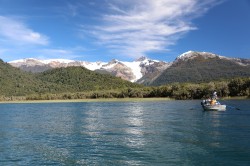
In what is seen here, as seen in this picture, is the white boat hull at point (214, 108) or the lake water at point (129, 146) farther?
the white boat hull at point (214, 108)

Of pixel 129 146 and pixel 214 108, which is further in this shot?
pixel 214 108

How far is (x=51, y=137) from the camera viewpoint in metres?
53.2

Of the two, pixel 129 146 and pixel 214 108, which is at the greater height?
pixel 214 108

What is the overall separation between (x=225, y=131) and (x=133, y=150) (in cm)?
2132

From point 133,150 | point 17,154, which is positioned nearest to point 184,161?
point 133,150

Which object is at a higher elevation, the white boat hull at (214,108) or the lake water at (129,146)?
the white boat hull at (214,108)

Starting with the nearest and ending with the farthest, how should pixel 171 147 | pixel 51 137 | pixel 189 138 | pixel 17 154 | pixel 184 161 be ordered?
1. pixel 184 161
2. pixel 17 154
3. pixel 171 147
4. pixel 189 138
5. pixel 51 137

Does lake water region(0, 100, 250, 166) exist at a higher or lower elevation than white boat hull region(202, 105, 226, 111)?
lower

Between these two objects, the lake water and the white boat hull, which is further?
the white boat hull

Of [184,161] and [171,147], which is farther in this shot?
[171,147]

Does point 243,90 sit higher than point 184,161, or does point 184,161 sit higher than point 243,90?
point 243,90

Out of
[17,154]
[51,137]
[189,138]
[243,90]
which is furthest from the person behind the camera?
[243,90]

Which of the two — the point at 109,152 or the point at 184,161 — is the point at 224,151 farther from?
the point at 109,152

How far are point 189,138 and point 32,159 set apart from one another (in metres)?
22.7
